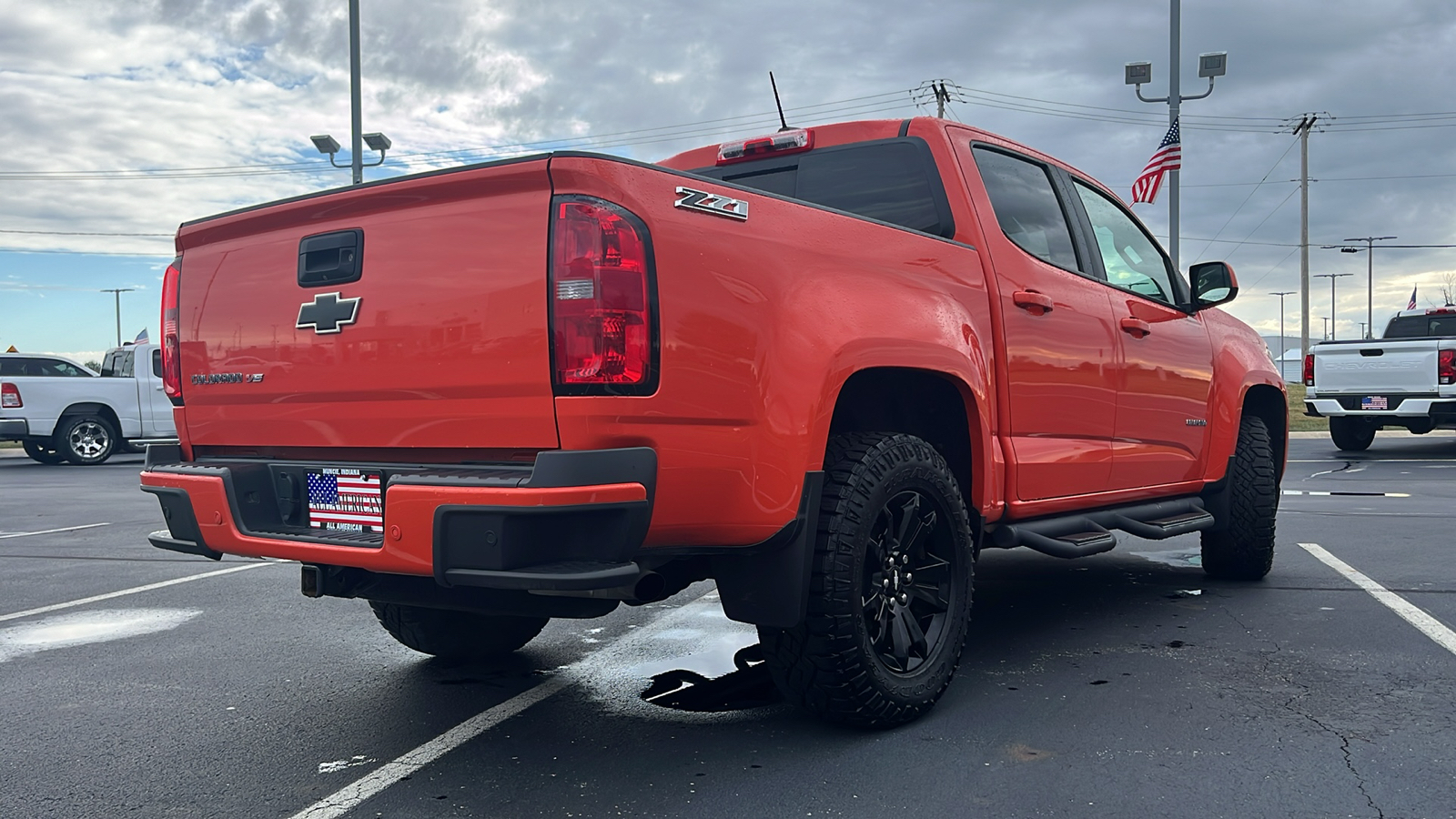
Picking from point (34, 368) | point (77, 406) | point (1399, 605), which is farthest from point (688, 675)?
point (34, 368)

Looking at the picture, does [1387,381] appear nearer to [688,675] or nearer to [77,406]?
[688,675]

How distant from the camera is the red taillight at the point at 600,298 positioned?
2893 mm

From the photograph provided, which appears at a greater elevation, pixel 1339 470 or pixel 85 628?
pixel 1339 470

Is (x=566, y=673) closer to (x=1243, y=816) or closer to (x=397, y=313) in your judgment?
(x=397, y=313)

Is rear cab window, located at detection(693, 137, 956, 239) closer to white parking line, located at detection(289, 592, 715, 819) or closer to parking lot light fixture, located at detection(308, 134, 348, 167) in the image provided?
white parking line, located at detection(289, 592, 715, 819)

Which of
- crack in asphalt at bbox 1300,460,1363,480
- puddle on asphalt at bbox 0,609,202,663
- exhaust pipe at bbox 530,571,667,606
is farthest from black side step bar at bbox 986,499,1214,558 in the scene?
crack in asphalt at bbox 1300,460,1363,480

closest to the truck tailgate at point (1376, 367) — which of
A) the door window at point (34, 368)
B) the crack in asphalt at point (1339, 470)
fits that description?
the crack in asphalt at point (1339, 470)

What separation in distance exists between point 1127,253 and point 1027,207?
3.42 feet

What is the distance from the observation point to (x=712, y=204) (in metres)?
3.14

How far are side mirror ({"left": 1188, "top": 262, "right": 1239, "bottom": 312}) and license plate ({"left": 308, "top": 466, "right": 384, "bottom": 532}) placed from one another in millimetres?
4233

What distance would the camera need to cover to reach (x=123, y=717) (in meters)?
4.03

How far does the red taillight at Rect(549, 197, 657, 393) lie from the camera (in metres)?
2.89

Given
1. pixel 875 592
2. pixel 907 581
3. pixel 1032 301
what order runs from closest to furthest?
1. pixel 875 592
2. pixel 907 581
3. pixel 1032 301

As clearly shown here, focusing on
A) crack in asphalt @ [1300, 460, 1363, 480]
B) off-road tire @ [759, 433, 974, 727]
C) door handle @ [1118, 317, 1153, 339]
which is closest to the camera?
off-road tire @ [759, 433, 974, 727]
